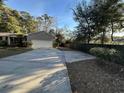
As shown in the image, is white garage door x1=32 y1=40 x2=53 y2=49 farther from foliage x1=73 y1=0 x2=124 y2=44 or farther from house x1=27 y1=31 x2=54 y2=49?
foliage x1=73 y1=0 x2=124 y2=44

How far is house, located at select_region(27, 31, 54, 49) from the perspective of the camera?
44.3 meters

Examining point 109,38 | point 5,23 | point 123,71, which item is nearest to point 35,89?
point 123,71

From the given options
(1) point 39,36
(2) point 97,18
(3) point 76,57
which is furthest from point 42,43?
(3) point 76,57

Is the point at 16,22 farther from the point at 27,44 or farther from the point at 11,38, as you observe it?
the point at 27,44

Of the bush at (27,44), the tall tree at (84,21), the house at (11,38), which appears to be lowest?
the bush at (27,44)

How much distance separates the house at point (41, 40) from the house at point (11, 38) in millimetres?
2020

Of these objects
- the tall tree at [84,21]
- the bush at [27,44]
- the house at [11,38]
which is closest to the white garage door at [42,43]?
the bush at [27,44]

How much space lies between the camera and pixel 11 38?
44.3m

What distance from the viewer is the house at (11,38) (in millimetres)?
43406

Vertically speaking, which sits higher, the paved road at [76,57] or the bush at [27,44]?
the bush at [27,44]

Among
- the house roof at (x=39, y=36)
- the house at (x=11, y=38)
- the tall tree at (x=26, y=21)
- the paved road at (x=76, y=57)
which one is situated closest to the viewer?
the paved road at (x=76, y=57)

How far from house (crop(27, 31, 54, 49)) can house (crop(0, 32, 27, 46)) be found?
6.63ft

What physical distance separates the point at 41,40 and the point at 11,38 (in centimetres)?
667

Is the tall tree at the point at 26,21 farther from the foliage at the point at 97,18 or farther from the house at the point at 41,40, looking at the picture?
the foliage at the point at 97,18
